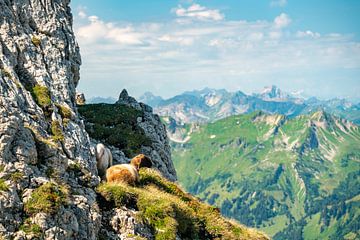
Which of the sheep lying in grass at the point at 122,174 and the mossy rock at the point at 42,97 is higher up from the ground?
the mossy rock at the point at 42,97

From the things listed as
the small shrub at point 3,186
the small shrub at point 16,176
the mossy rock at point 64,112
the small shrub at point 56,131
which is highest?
the mossy rock at point 64,112

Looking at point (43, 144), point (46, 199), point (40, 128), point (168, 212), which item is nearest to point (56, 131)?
point (40, 128)

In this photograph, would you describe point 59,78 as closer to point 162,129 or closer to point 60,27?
point 60,27

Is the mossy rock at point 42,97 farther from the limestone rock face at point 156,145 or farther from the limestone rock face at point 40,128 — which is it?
the limestone rock face at point 156,145

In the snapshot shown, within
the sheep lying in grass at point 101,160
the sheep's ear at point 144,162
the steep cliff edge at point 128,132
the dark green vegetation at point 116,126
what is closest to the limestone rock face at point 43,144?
the sheep lying in grass at point 101,160

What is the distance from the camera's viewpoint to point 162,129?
55.4 metres

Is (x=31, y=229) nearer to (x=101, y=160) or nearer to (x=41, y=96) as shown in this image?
(x=41, y=96)

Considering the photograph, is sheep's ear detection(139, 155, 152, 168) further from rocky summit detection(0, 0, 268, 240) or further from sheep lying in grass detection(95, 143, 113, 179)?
sheep lying in grass detection(95, 143, 113, 179)

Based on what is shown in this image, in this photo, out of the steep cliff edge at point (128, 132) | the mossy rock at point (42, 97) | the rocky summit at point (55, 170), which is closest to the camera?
the rocky summit at point (55, 170)

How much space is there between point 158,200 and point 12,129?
8.98 m

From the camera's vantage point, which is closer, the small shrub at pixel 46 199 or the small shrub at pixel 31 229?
the small shrub at pixel 31 229

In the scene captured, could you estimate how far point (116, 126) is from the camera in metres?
44.6

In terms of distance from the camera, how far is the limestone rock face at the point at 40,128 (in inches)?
671

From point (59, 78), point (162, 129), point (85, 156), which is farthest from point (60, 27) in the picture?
point (162, 129)
